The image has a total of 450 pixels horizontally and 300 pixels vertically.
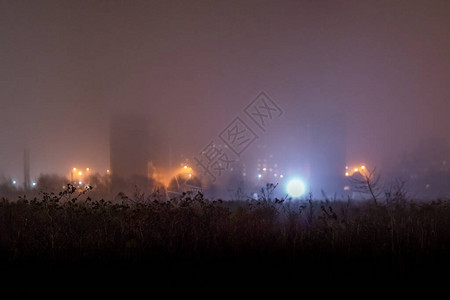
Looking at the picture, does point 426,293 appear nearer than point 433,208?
Yes

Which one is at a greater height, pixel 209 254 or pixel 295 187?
pixel 209 254

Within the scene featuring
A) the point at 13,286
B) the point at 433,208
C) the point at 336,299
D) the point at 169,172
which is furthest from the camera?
the point at 169,172

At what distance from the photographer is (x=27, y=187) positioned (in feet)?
63.3

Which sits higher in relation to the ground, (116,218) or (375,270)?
(116,218)

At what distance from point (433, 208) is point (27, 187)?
21.8 m

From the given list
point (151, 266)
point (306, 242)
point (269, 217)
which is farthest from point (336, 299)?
point (269, 217)

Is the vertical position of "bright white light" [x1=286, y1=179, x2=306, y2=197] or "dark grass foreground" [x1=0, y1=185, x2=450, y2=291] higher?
"dark grass foreground" [x1=0, y1=185, x2=450, y2=291]

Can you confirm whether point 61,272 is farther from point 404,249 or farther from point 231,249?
point 404,249

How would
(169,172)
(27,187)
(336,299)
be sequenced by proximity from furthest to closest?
1. (169,172)
2. (27,187)
3. (336,299)

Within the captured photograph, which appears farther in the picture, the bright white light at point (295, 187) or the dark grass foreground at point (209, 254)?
the bright white light at point (295, 187)

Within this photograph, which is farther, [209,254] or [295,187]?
[295,187]

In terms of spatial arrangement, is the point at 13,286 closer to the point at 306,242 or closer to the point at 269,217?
the point at 306,242

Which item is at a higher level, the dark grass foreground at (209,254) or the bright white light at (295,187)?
the dark grass foreground at (209,254)

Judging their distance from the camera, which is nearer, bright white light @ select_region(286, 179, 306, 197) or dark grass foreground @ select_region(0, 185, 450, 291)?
dark grass foreground @ select_region(0, 185, 450, 291)
